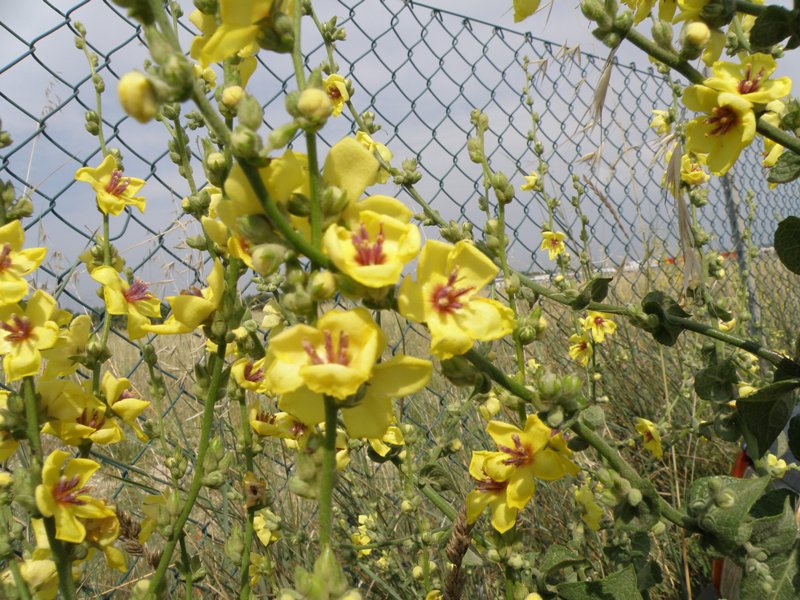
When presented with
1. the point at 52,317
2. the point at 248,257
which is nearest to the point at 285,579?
the point at 52,317

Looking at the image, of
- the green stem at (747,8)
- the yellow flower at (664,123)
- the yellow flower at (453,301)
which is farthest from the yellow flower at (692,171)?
the yellow flower at (453,301)

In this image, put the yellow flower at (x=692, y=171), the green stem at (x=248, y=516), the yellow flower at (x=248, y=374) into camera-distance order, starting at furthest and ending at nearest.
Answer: the yellow flower at (x=692, y=171)
the yellow flower at (x=248, y=374)
the green stem at (x=248, y=516)

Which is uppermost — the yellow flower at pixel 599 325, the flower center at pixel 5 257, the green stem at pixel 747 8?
the yellow flower at pixel 599 325

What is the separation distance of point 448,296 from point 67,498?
0.57 m

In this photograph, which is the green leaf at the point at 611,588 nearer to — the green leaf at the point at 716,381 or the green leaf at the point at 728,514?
the green leaf at the point at 728,514

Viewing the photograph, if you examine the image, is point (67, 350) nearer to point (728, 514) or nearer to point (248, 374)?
point (248, 374)

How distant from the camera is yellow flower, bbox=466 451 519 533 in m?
0.89

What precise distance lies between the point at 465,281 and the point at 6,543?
743 millimetres

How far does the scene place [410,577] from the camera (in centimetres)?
181

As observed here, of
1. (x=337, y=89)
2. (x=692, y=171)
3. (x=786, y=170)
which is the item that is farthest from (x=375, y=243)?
(x=692, y=171)

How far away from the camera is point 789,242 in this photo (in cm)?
90

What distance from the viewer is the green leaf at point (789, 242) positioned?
89 centimetres

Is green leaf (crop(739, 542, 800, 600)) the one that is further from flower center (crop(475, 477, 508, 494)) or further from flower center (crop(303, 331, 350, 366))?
flower center (crop(303, 331, 350, 366))

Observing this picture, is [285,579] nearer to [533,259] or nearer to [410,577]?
[410,577]
